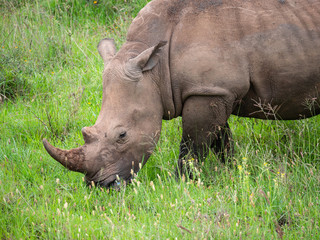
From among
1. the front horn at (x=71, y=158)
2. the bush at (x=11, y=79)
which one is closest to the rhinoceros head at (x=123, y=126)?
the front horn at (x=71, y=158)

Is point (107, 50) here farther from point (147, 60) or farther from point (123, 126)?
point (123, 126)

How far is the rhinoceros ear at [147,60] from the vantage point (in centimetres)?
472

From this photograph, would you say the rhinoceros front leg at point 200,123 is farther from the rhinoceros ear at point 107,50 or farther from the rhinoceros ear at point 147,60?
the rhinoceros ear at point 107,50

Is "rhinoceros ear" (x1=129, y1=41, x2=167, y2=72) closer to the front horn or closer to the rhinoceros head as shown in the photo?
the rhinoceros head

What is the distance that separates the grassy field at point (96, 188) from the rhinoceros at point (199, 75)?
0.99 feet

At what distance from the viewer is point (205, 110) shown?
4.78m

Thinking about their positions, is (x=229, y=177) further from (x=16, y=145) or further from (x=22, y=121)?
(x=22, y=121)

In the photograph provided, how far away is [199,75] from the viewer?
465cm

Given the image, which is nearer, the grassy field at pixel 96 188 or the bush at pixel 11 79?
the grassy field at pixel 96 188

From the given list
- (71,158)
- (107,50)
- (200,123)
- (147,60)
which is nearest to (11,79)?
(107,50)

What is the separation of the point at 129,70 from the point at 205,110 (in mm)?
790

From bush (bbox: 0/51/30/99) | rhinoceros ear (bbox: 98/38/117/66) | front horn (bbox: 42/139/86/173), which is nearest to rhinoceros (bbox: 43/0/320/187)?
front horn (bbox: 42/139/86/173)

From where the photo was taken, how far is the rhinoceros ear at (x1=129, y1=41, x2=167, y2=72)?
4.72 metres

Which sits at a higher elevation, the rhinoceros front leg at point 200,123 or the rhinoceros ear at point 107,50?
the rhinoceros ear at point 107,50
